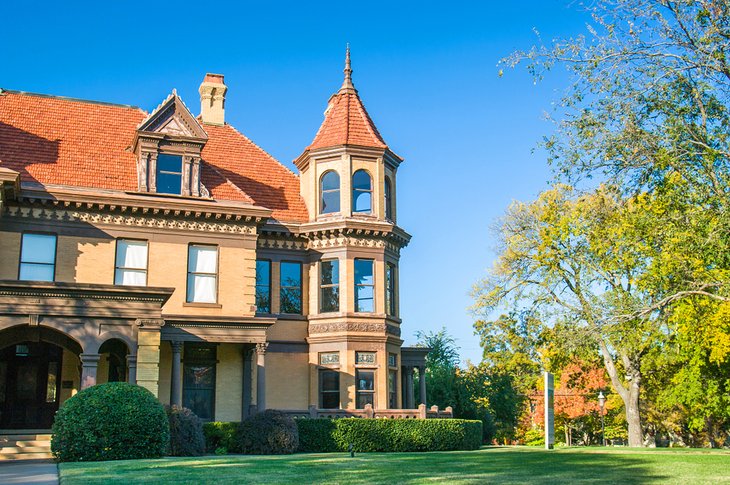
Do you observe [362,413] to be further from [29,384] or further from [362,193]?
[29,384]

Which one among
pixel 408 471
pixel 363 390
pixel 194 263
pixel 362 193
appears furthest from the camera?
pixel 362 193

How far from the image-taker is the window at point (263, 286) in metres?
32.8

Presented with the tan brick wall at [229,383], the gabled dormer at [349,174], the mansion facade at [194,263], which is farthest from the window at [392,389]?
the gabled dormer at [349,174]

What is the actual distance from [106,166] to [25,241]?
412 centimetres

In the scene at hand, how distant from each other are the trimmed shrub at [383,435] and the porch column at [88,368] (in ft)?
23.3

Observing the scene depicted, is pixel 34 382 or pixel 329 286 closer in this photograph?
pixel 34 382

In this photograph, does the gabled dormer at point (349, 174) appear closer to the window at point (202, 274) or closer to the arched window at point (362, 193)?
the arched window at point (362, 193)

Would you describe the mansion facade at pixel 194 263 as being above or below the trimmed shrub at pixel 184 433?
above

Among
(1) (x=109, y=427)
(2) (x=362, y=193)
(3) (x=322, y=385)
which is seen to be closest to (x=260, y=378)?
(3) (x=322, y=385)

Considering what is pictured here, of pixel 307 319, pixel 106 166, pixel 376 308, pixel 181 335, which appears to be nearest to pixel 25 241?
pixel 106 166

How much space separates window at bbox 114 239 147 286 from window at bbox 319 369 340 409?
7.62 meters

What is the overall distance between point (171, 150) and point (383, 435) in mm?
12548

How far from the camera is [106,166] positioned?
30.7 meters

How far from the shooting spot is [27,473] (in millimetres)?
16484
